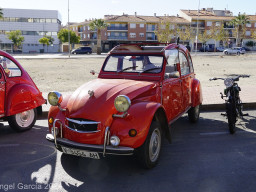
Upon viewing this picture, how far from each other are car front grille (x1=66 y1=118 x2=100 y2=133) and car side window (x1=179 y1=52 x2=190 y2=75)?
2.86m

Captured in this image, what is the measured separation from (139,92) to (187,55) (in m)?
2.76

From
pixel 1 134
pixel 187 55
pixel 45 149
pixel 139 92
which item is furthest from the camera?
pixel 187 55

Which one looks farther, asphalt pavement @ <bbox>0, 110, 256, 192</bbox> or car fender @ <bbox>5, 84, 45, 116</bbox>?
car fender @ <bbox>5, 84, 45, 116</bbox>

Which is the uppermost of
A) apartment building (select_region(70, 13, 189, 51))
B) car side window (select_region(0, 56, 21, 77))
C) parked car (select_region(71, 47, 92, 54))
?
apartment building (select_region(70, 13, 189, 51))

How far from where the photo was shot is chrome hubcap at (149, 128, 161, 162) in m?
4.39

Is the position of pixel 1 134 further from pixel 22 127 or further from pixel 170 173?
pixel 170 173

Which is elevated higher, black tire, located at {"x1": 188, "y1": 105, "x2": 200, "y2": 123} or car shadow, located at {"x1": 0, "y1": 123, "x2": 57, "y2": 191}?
black tire, located at {"x1": 188, "y1": 105, "x2": 200, "y2": 123}

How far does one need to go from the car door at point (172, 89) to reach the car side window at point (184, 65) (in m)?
0.28

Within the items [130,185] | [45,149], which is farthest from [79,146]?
[45,149]

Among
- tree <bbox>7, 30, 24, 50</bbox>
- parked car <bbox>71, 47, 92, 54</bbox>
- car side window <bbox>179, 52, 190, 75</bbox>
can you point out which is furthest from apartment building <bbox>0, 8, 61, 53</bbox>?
car side window <bbox>179, 52, 190, 75</bbox>

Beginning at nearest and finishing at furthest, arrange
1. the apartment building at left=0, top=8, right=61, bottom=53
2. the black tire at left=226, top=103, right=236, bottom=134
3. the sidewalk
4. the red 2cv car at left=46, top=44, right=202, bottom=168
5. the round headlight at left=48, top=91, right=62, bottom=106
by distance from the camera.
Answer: the red 2cv car at left=46, top=44, right=202, bottom=168 → the round headlight at left=48, top=91, right=62, bottom=106 → the black tire at left=226, top=103, right=236, bottom=134 → the sidewalk → the apartment building at left=0, top=8, right=61, bottom=53

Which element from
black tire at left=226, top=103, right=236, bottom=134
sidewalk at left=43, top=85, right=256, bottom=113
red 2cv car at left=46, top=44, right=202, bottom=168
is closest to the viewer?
red 2cv car at left=46, top=44, right=202, bottom=168

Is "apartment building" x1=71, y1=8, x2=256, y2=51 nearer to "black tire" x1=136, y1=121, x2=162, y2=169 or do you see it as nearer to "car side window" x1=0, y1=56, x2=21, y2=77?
"car side window" x1=0, y1=56, x2=21, y2=77

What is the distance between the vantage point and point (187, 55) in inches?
271
